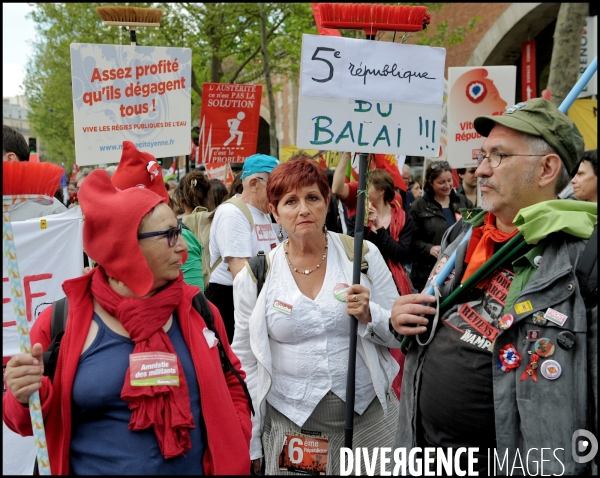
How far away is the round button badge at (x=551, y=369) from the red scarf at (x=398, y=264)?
333 centimetres

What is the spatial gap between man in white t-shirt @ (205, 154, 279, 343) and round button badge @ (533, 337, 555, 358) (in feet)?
9.22

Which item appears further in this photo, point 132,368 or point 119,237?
point 119,237

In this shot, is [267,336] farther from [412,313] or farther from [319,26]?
[319,26]

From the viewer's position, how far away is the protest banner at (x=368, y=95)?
3.22 meters

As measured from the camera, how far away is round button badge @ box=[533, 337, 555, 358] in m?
2.12

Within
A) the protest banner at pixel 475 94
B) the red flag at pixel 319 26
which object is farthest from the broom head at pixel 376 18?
the protest banner at pixel 475 94

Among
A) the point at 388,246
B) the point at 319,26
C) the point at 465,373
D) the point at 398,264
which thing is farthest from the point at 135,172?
the point at 398,264

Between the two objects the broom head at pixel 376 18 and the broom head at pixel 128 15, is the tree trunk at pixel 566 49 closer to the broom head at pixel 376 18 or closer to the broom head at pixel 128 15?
the broom head at pixel 128 15

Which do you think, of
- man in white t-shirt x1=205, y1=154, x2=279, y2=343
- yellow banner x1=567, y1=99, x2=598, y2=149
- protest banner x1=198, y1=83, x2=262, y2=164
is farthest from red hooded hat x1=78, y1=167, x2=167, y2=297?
yellow banner x1=567, y1=99, x2=598, y2=149

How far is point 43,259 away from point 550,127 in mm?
2961

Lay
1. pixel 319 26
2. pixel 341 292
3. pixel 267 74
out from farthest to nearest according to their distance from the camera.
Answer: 1. pixel 267 74
2. pixel 319 26
3. pixel 341 292

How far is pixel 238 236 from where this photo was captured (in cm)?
474

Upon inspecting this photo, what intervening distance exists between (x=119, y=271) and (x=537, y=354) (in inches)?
59.6

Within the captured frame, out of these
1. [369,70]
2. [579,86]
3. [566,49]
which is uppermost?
[566,49]
